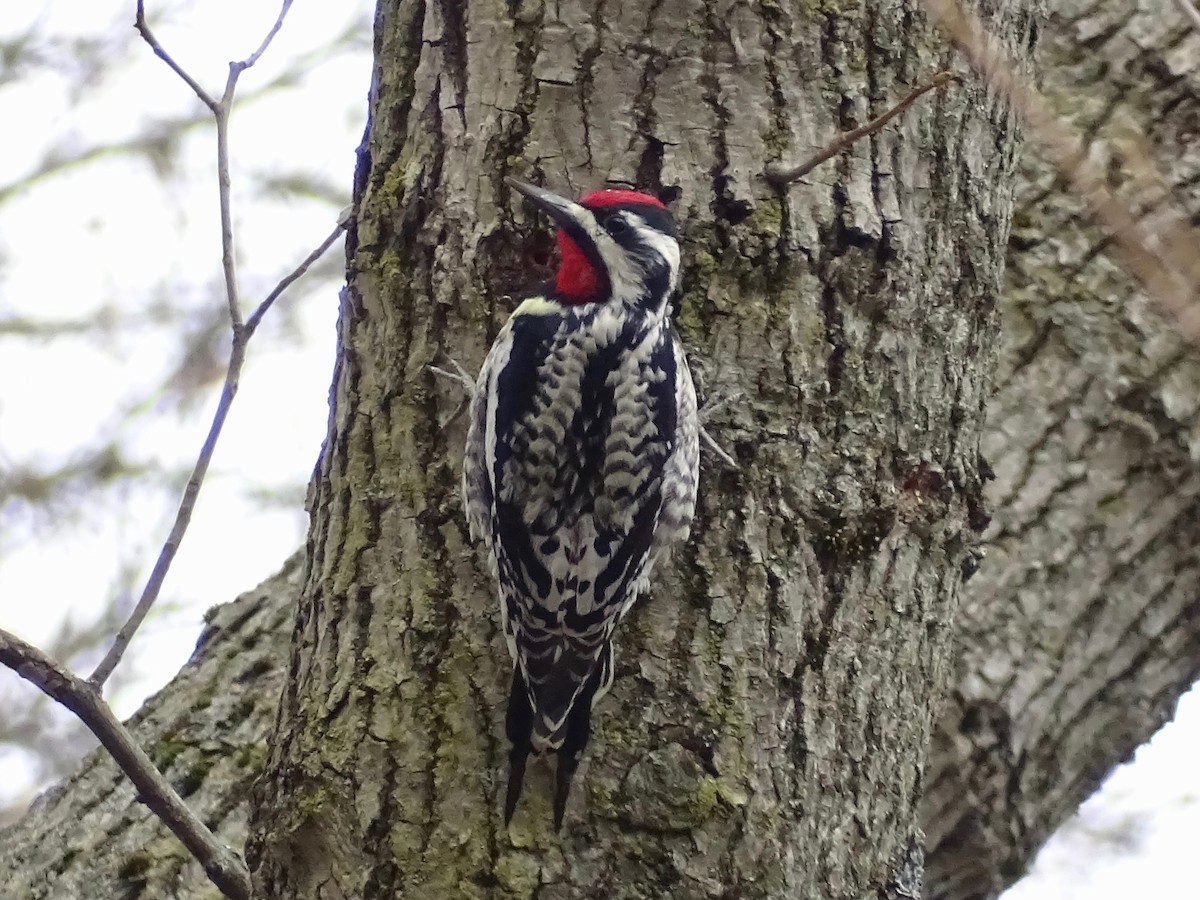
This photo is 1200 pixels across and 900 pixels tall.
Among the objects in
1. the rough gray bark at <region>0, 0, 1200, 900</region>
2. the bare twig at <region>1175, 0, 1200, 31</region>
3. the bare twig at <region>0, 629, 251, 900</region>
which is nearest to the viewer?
the bare twig at <region>1175, 0, 1200, 31</region>

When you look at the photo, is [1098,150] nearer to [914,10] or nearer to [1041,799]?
[914,10]

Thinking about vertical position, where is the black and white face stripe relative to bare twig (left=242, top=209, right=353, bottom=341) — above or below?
above

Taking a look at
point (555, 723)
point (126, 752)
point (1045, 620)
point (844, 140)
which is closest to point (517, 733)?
point (555, 723)

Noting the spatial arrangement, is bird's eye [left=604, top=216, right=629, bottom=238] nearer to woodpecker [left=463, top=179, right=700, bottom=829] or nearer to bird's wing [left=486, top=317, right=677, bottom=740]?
woodpecker [left=463, top=179, right=700, bottom=829]

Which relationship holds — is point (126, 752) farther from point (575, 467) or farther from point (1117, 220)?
point (1117, 220)

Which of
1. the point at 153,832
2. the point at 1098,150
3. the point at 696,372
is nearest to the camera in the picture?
the point at 696,372

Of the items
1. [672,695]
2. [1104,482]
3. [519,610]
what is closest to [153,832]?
[519,610]

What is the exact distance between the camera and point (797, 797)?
203 cm

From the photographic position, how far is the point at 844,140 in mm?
A: 1962

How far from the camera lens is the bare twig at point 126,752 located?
1728 mm

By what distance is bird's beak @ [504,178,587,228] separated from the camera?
7.24 feet

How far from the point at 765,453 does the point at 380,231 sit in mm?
826

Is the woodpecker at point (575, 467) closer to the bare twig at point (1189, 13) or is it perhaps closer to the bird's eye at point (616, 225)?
the bird's eye at point (616, 225)

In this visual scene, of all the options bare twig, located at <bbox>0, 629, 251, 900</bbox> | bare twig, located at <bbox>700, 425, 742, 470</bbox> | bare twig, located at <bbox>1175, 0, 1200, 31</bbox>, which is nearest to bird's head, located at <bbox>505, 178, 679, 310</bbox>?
bare twig, located at <bbox>700, 425, 742, 470</bbox>
